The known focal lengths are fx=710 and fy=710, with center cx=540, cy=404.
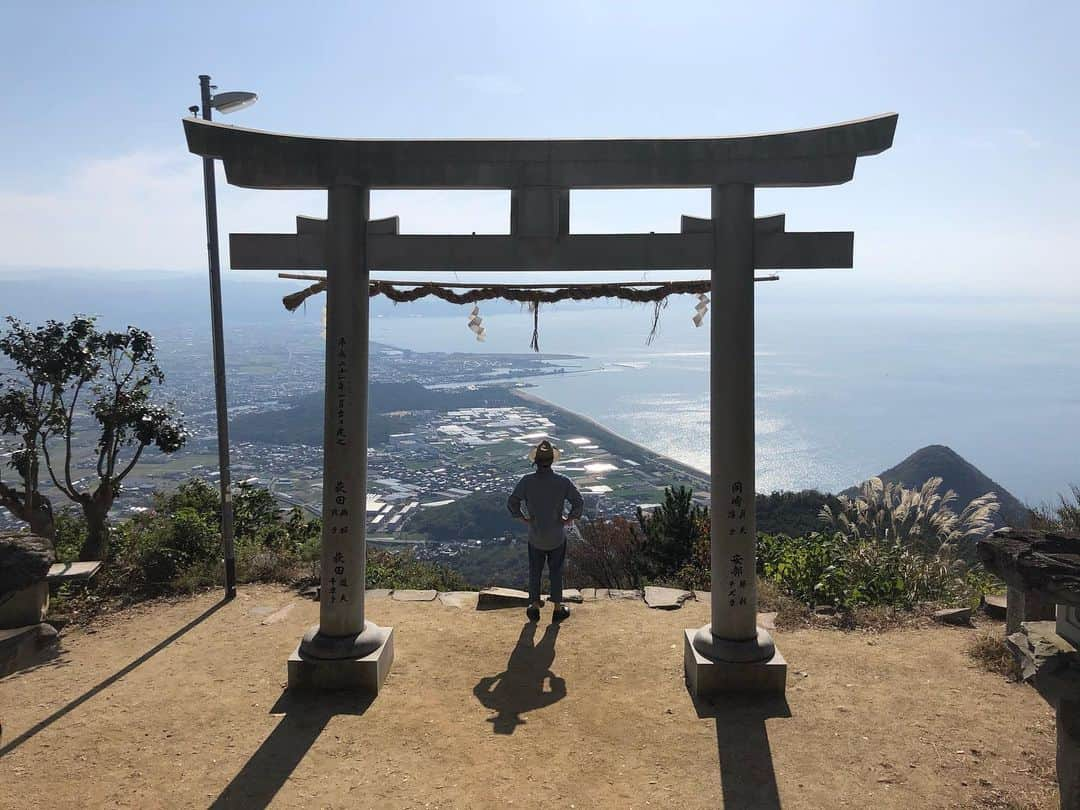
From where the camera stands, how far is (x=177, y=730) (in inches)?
182

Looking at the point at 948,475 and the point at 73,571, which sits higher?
the point at 73,571

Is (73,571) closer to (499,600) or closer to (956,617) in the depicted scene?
(499,600)

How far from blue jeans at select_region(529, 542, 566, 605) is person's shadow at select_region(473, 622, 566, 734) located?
0.50 m

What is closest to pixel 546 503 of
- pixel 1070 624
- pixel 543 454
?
pixel 543 454

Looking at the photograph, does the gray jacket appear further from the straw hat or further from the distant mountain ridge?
the distant mountain ridge

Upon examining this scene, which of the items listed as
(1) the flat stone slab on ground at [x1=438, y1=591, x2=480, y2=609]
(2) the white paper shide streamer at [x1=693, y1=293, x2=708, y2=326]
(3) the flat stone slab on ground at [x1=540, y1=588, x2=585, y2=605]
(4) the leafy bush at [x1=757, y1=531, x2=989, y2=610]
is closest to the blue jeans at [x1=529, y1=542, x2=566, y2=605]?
(3) the flat stone slab on ground at [x1=540, y1=588, x2=585, y2=605]

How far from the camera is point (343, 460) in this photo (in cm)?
504

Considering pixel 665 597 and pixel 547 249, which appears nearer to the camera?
pixel 547 249

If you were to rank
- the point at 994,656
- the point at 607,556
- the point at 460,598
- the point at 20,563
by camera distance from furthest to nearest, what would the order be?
the point at 607,556, the point at 460,598, the point at 994,656, the point at 20,563

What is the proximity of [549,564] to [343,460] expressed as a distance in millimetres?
2069

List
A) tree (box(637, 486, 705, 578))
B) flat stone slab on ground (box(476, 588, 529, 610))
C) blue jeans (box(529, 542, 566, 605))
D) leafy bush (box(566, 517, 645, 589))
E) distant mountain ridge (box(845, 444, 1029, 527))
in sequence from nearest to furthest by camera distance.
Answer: blue jeans (box(529, 542, 566, 605)), flat stone slab on ground (box(476, 588, 529, 610)), tree (box(637, 486, 705, 578)), leafy bush (box(566, 517, 645, 589)), distant mountain ridge (box(845, 444, 1029, 527))

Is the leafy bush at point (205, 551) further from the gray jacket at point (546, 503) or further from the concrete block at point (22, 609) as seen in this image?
the gray jacket at point (546, 503)

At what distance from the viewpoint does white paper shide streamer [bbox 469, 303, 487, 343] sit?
5.97 m

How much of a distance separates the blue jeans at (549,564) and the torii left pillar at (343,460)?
1.64 m
